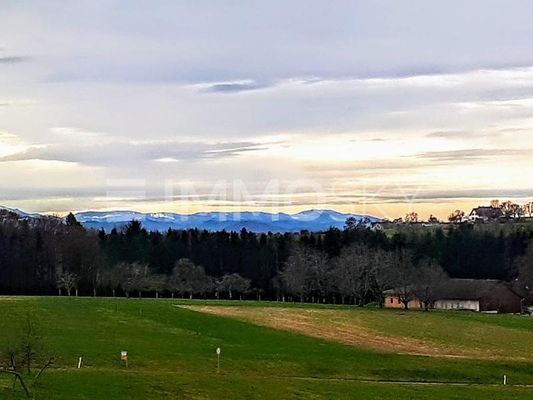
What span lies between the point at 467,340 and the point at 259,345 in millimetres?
20086

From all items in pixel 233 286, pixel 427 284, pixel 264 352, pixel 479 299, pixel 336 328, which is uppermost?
pixel 427 284

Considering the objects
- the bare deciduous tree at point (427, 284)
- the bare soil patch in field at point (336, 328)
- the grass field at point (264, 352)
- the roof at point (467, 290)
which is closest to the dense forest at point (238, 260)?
the bare deciduous tree at point (427, 284)

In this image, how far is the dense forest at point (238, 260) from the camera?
12650cm

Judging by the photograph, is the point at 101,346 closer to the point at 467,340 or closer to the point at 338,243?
the point at 467,340

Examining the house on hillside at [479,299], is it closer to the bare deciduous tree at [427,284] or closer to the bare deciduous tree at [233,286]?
the bare deciduous tree at [427,284]

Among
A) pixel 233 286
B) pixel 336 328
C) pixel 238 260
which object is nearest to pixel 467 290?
pixel 233 286

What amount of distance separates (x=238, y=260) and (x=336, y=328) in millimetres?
75991

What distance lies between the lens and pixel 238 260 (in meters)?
152

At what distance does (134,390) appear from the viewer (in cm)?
3709

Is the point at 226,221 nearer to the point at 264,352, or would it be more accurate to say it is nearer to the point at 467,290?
the point at 467,290

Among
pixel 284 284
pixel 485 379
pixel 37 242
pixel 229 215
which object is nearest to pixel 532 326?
pixel 485 379

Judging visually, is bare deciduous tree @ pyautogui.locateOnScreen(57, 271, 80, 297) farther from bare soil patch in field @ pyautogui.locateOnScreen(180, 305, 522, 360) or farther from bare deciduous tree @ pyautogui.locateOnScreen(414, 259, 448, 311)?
bare deciduous tree @ pyautogui.locateOnScreen(414, 259, 448, 311)

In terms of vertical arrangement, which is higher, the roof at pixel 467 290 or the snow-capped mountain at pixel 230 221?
the snow-capped mountain at pixel 230 221

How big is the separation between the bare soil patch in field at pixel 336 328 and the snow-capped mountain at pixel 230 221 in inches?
2612
